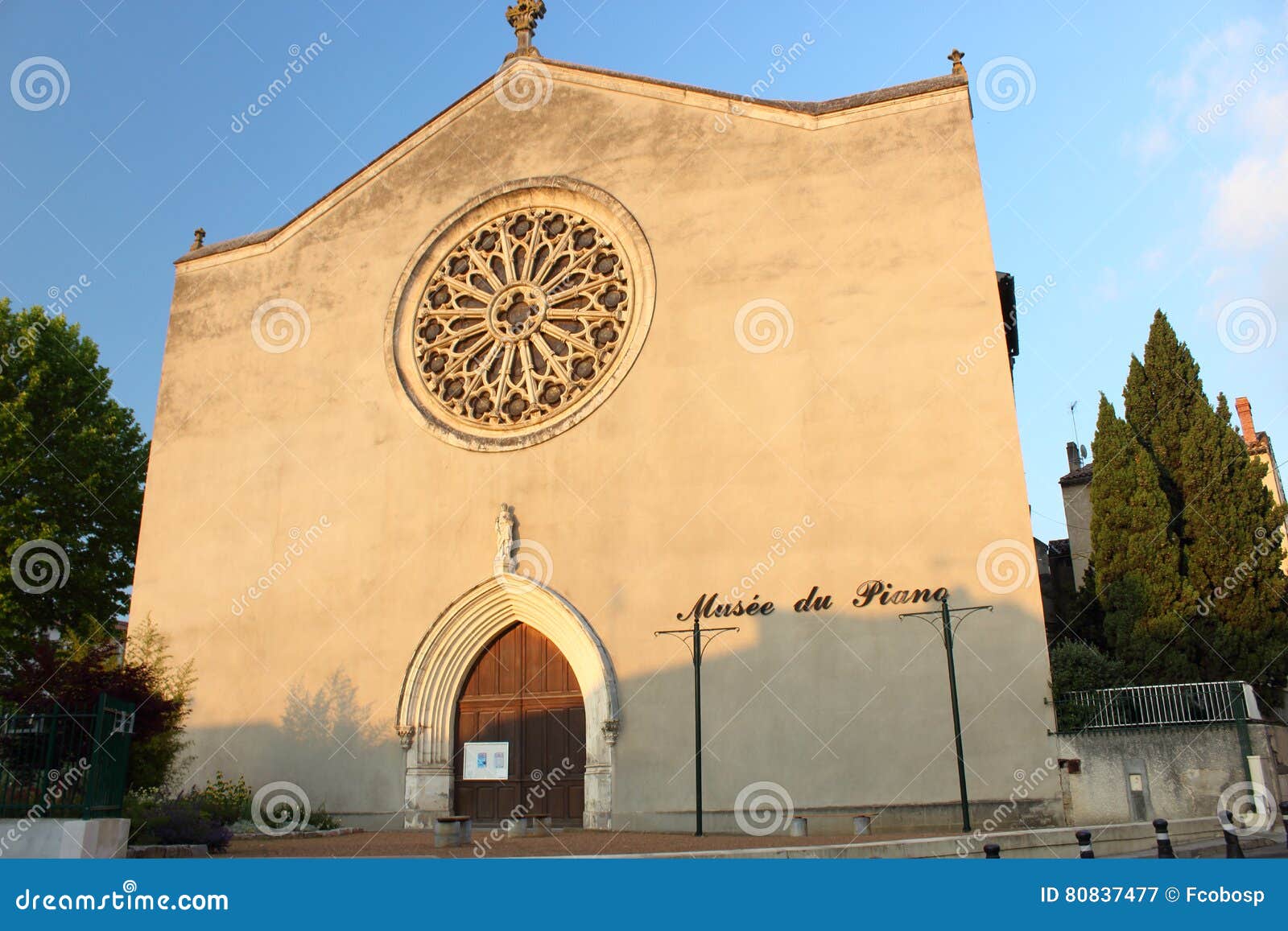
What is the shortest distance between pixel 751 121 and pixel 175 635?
13270 millimetres

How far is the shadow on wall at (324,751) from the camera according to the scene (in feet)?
52.5

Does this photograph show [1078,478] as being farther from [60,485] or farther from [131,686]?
[60,485]

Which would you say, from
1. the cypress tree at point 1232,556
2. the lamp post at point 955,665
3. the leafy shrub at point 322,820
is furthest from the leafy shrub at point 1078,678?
the leafy shrub at point 322,820

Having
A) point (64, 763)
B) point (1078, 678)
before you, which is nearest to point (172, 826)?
point (64, 763)

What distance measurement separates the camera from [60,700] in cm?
1157

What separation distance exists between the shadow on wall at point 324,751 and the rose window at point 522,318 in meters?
5.08

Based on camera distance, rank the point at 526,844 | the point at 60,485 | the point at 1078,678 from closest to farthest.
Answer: the point at 526,844, the point at 1078,678, the point at 60,485

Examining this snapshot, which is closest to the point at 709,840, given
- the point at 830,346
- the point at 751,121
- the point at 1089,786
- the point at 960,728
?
the point at 960,728

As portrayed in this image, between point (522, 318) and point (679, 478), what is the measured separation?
4.45 meters

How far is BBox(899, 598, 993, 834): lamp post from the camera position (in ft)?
40.5

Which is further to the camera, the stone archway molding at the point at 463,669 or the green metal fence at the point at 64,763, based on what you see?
the stone archway molding at the point at 463,669

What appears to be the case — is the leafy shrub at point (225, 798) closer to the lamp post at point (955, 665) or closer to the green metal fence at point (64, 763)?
the green metal fence at point (64, 763)

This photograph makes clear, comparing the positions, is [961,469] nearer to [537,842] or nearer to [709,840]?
[709,840]

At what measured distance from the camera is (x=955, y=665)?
44.0ft
